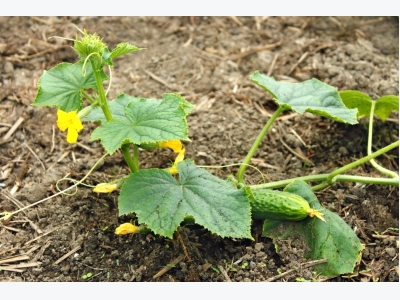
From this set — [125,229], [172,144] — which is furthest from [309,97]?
[125,229]

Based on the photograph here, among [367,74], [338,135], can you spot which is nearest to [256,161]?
[338,135]

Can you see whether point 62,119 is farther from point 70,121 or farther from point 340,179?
point 340,179

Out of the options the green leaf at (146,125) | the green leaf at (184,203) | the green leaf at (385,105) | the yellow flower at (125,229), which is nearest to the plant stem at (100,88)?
the green leaf at (146,125)

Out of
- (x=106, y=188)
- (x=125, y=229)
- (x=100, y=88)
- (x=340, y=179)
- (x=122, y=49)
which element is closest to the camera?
(x=122, y=49)

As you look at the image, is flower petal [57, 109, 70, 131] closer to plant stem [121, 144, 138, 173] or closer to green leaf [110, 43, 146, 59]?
plant stem [121, 144, 138, 173]

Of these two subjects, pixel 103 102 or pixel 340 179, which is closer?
pixel 103 102

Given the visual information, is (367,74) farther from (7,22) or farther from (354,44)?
(7,22)

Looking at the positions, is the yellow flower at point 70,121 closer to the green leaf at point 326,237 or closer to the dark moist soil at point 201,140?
the dark moist soil at point 201,140

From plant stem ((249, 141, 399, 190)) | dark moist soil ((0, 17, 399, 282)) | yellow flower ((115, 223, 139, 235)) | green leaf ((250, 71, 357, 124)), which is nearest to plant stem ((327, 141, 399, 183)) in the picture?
plant stem ((249, 141, 399, 190))
